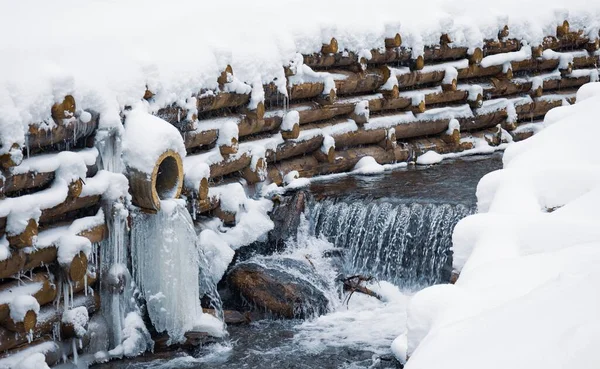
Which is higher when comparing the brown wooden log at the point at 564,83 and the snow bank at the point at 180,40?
the snow bank at the point at 180,40

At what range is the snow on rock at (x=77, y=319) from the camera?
297 inches

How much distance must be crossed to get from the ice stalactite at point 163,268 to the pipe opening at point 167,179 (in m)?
0.12

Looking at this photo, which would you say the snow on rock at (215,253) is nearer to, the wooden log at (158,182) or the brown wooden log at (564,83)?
the wooden log at (158,182)

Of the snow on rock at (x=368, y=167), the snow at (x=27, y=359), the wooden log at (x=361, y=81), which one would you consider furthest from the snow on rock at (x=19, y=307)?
the wooden log at (x=361, y=81)

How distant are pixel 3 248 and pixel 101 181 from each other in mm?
1183

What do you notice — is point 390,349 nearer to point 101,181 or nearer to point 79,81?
point 101,181

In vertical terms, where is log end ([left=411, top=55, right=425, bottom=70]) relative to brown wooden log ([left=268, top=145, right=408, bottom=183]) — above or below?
above

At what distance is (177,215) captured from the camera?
827 centimetres

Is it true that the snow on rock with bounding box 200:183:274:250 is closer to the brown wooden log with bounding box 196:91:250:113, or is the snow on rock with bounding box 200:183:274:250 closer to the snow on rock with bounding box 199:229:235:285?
the snow on rock with bounding box 199:229:235:285

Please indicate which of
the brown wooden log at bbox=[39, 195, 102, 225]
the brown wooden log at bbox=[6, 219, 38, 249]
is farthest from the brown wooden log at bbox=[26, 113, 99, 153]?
the brown wooden log at bbox=[6, 219, 38, 249]

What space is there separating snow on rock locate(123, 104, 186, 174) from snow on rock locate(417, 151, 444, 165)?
18.2 feet

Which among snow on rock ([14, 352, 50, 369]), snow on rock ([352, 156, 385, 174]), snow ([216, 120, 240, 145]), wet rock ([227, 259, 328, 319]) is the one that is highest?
snow ([216, 120, 240, 145])

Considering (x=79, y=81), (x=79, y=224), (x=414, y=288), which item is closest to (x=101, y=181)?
(x=79, y=224)

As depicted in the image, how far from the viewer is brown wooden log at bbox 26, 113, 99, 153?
7.32 m
